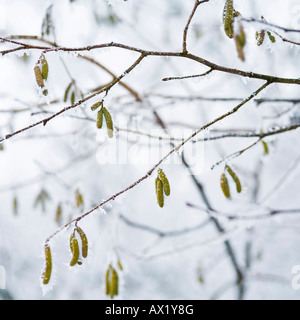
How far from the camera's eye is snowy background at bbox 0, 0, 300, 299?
1.62 m

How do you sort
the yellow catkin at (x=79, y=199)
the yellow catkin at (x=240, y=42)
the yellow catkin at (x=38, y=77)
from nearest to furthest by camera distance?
1. the yellow catkin at (x=38, y=77)
2. the yellow catkin at (x=240, y=42)
3. the yellow catkin at (x=79, y=199)

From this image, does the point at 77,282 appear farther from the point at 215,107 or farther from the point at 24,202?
the point at 215,107

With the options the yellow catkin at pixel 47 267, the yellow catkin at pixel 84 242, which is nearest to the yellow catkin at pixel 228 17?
the yellow catkin at pixel 84 242

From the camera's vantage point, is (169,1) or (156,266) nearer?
(169,1)

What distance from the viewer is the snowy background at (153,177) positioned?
5.31ft

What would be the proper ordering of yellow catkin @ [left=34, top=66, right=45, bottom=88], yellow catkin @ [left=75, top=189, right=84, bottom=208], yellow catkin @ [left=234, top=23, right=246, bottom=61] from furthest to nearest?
yellow catkin @ [left=75, top=189, right=84, bottom=208], yellow catkin @ [left=234, top=23, right=246, bottom=61], yellow catkin @ [left=34, top=66, right=45, bottom=88]

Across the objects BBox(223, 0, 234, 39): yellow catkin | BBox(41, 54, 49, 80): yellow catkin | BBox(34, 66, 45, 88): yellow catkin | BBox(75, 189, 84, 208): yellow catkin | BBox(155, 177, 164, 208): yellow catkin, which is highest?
BBox(223, 0, 234, 39): yellow catkin

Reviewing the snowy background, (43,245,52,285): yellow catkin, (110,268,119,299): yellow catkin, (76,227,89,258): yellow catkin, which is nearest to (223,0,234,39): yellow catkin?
the snowy background

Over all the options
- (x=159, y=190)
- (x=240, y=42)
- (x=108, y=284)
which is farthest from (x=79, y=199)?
(x=240, y=42)

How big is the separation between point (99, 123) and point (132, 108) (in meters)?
0.95

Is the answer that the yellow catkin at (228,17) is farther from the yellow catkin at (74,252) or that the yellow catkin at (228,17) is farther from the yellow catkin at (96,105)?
the yellow catkin at (74,252)

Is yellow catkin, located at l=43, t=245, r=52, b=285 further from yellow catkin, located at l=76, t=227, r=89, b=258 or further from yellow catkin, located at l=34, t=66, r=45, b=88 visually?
yellow catkin, located at l=34, t=66, r=45, b=88
